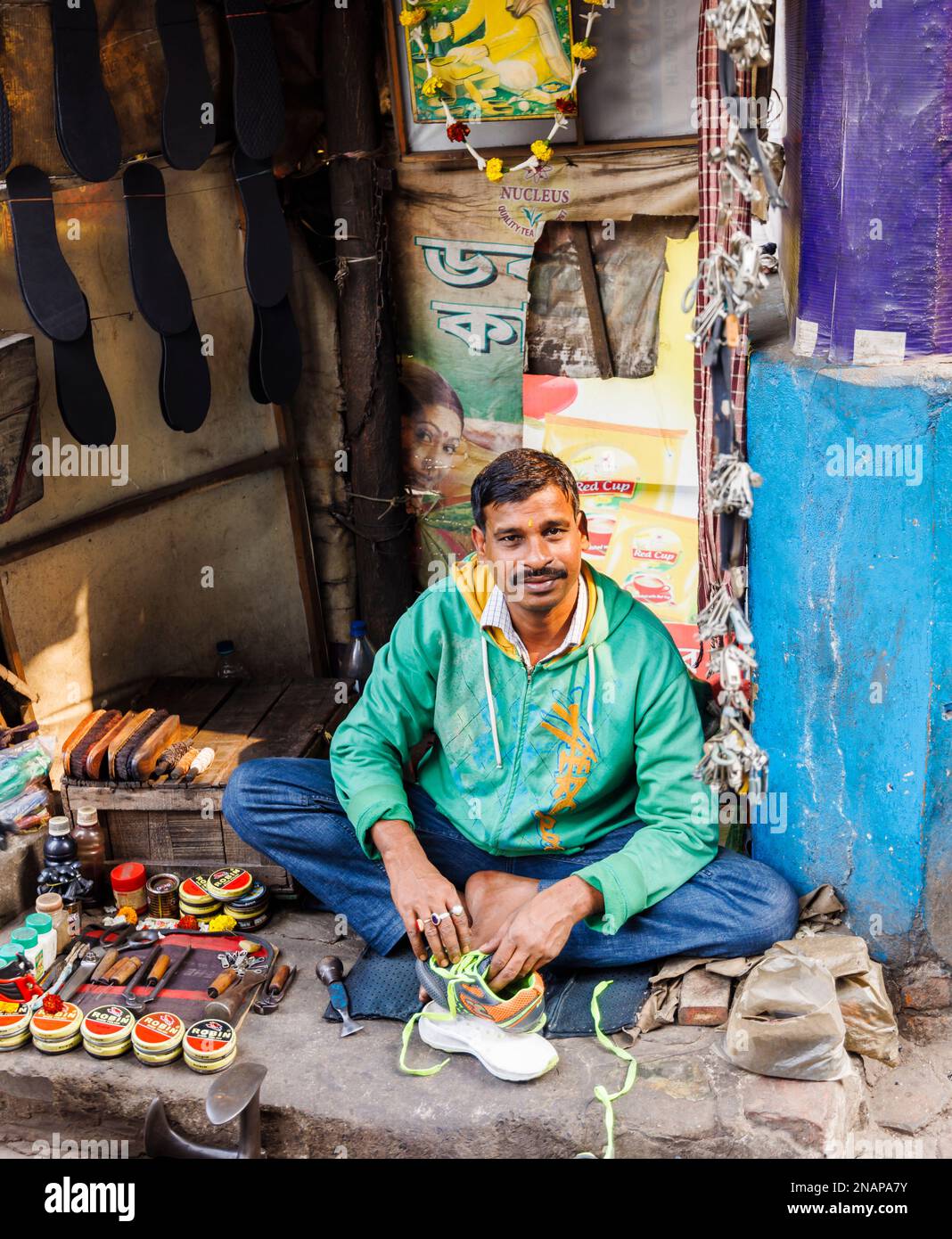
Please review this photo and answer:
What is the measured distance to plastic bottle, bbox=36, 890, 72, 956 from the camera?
3.86 metres

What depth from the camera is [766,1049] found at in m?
3.09

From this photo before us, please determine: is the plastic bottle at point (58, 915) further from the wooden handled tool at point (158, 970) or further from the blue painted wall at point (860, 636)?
the blue painted wall at point (860, 636)

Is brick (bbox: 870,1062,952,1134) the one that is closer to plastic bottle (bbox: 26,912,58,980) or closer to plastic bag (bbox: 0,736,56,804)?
plastic bottle (bbox: 26,912,58,980)

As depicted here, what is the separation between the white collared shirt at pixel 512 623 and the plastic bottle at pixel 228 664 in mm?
1729

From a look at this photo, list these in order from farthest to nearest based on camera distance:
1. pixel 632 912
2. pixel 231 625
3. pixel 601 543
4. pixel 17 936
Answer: pixel 231 625 < pixel 601 543 < pixel 17 936 < pixel 632 912

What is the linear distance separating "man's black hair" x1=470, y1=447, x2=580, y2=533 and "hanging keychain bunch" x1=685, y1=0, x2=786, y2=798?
0.36 meters

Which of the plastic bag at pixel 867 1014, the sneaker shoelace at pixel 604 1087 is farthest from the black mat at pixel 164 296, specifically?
the plastic bag at pixel 867 1014

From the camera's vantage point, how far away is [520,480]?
11.0 feet

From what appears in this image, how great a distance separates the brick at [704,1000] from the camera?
3.29m

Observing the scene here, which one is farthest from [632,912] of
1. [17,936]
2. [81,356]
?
[81,356]

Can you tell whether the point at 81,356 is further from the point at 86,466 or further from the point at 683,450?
the point at 683,450

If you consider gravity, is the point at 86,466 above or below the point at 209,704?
above

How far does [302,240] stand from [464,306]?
698 mm

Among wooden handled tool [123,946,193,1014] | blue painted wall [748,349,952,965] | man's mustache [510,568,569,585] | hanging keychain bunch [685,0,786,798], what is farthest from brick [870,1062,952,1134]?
wooden handled tool [123,946,193,1014]
